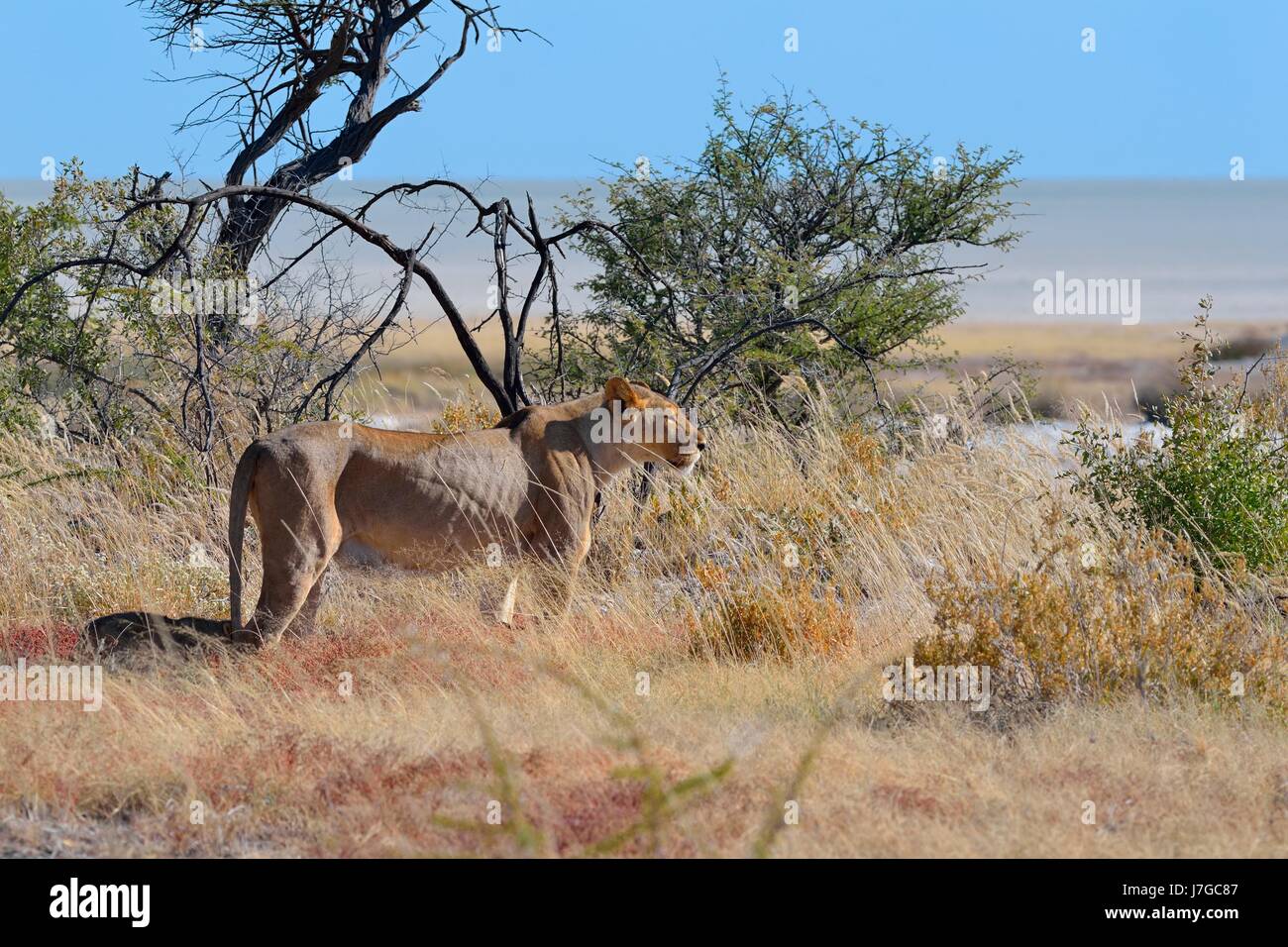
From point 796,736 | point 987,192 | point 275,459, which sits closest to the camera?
point 796,736

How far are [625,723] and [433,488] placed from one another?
322cm

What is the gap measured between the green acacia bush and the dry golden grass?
64cm

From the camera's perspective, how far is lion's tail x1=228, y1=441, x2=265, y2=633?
7172 mm

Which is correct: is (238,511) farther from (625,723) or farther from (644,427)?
(625,723)

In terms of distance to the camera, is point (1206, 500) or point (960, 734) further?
point (1206, 500)

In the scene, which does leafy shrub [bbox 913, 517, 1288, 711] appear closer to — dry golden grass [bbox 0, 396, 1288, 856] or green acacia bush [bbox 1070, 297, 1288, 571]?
dry golden grass [bbox 0, 396, 1288, 856]

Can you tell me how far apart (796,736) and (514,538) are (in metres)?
2.43

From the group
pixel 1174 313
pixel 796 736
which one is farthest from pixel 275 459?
pixel 1174 313

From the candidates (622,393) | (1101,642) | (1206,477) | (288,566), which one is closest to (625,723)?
(288,566)

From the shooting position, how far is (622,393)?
27.2ft

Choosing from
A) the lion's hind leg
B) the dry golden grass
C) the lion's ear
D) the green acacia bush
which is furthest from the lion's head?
the green acacia bush

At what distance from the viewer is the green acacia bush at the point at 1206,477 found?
353 inches

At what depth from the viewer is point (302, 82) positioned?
14742mm

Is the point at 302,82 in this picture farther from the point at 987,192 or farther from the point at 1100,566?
the point at 1100,566
